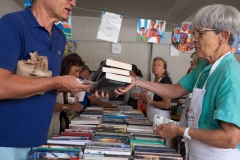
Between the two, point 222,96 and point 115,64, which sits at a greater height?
point 115,64

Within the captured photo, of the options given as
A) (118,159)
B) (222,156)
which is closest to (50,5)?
(118,159)

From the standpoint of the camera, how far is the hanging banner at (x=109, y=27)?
2.63 metres

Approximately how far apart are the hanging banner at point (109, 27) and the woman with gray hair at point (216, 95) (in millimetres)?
1394

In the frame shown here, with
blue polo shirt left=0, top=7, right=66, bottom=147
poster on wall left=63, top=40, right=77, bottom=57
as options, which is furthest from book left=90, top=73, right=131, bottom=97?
poster on wall left=63, top=40, right=77, bottom=57

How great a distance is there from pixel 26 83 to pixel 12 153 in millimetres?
355

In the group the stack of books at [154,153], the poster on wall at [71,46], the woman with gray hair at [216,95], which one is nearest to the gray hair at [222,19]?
the woman with gray hair at [216,95]

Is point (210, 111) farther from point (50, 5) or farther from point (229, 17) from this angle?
point (50, 5)

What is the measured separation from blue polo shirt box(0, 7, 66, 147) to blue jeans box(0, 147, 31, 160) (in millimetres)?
27

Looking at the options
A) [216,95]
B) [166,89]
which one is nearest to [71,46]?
[166,89]

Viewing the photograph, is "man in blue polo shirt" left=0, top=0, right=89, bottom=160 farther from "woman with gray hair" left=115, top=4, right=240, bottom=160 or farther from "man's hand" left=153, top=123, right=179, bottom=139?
"woman with gray hair" left=115, top=4, right=240, bottom=160

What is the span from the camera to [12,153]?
1126 millimetres

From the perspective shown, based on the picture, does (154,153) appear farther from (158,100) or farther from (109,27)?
(158,100)

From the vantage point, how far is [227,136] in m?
1.08

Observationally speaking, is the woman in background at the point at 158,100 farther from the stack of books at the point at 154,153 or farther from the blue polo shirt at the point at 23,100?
the blue polo shirt at the point at 23,100
